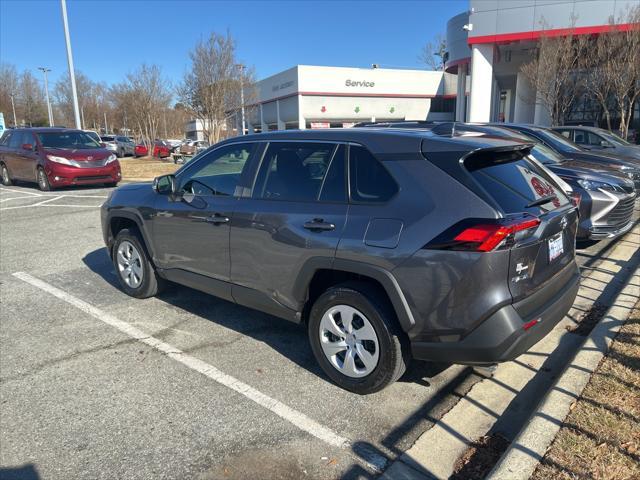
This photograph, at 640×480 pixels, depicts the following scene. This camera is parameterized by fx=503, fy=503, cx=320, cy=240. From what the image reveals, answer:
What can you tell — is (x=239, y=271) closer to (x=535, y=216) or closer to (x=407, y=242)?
(x=407, y=242)

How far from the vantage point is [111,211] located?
5422 millimetres

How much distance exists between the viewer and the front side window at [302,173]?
3461mm

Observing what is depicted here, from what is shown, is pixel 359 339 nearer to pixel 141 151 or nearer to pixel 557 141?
pixel 557 141

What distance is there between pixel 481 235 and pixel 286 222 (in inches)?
55.0

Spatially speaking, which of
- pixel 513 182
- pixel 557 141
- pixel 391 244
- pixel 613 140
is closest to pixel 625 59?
pixel 613 140

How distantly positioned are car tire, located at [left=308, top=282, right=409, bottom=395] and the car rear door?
78 centimetres

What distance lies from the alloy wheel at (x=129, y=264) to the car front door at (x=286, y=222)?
1.67 meters

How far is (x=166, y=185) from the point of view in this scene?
474cm

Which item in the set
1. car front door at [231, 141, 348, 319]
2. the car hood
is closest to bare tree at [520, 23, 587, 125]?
the car hood

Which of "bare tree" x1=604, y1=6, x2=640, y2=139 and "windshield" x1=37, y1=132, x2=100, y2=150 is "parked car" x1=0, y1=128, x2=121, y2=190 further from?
"bare tree" x1=604, y1=6, x2=640, y2=139

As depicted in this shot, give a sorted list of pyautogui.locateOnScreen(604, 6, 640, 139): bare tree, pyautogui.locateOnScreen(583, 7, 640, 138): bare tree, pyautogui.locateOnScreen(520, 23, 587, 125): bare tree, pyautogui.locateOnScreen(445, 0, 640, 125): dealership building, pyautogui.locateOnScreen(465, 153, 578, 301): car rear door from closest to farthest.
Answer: pyautogui.locateOnScreen(465, 153, 578, 301): car rear door, pyautogui.locateOnScreen(604, 6, 640, 139): bare tree, pyautogui.locateOnScreen(583, 7, 640, 138): bare tree, pyautogui.locateOnScreen(520, 23, 587, 125): bare tree, pyautogui.locateOnScreen(445, 0, 640, 125): dealership building

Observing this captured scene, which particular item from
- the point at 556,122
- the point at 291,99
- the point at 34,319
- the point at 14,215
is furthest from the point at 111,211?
the point at 291,99

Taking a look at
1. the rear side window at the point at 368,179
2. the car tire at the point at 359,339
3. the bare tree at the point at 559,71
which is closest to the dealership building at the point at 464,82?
the bare tree at the point at 559,71

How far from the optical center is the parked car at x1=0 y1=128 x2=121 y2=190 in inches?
529
